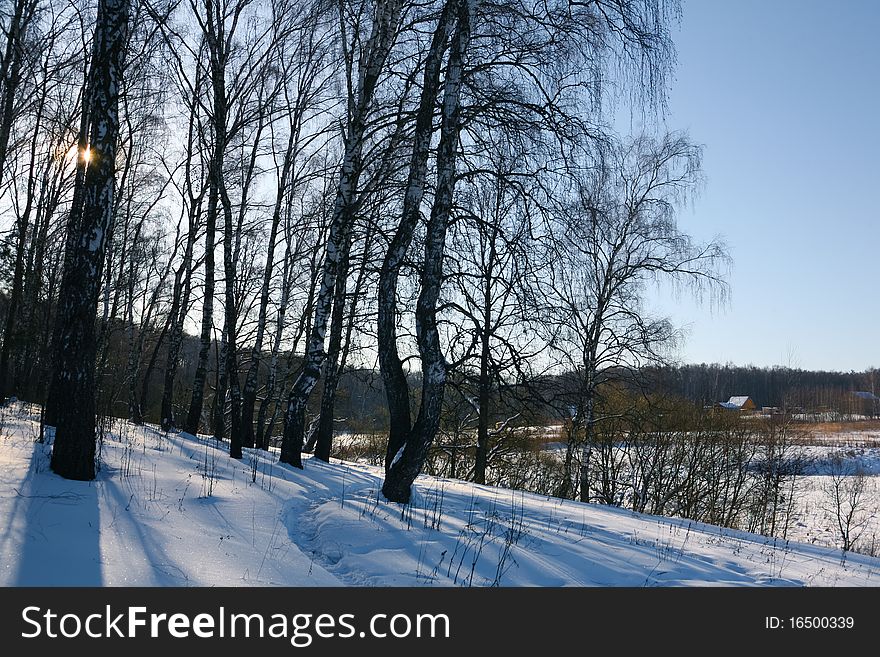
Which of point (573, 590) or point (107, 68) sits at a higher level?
point (107, 68)

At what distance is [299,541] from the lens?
197 inches

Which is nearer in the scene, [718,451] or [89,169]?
[89,169]

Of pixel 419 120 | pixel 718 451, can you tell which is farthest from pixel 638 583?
pixel 718 451

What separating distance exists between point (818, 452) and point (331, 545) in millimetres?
43599

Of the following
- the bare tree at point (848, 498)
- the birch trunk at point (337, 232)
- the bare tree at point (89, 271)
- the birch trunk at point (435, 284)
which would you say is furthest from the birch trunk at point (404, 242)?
the bare tree at point (848, 498)

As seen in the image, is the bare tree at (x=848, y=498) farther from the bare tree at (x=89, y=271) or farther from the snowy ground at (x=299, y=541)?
the bare tree at (x=89, y=271)

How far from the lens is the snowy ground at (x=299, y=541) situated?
363cm

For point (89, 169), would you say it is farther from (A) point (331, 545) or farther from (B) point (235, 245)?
(B) point (235, 245)

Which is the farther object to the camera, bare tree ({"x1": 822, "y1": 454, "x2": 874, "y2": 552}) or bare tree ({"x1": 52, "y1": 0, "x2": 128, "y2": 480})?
bare tree ({"x1": 822, "y1": 454, "x2": 874, "y2": 552})

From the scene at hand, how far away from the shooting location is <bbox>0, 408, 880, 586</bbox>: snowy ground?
3.63m

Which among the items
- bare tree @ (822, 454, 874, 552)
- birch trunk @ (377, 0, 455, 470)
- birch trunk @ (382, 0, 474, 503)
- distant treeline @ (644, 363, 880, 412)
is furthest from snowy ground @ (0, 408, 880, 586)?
distant treeline @ (644, 363, 880, 412)

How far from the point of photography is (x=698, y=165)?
576 inches

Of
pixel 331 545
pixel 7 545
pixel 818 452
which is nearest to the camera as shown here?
pixel 7 545

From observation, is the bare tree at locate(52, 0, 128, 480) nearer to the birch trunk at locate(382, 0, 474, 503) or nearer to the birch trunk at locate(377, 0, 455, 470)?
the birch trunk at locate(377, 0, 455, 470)
